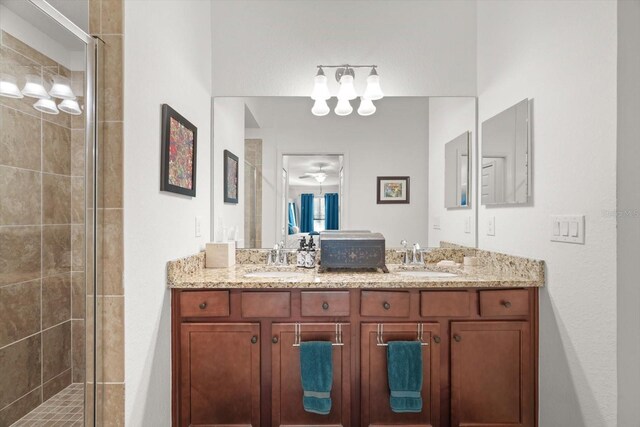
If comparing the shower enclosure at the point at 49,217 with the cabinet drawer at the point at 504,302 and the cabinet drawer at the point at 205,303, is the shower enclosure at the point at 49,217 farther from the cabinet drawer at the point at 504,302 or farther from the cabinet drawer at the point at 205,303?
the cabinet drawer at the point at 504,302

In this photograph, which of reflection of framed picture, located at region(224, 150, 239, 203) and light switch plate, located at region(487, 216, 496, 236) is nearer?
light switch plate, located at region(487, 216, 496, 236)

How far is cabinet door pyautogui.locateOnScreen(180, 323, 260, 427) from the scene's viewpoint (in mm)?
1710

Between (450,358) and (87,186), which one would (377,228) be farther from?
(87,186)

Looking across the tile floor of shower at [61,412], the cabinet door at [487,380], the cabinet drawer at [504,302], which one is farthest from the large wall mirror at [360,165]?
the tile floor of shower at [61,412]

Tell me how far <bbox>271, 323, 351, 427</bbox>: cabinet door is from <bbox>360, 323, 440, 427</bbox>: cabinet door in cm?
8

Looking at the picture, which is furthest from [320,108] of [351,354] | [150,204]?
[351,354]

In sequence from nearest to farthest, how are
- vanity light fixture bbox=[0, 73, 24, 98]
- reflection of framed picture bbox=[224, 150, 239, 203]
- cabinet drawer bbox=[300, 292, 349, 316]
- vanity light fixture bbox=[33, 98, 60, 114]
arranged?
vanity light fixture bbox=[0, 73, 24, 98], vanity light fixture bbox=[33, 98, 60, 114], cabinet drawer bbox=[300, 292, 349, 316], reflection of framed picture bbox=[224, 150, 239, 203]

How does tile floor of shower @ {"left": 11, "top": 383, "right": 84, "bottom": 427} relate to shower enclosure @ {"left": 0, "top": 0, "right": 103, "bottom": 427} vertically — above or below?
below

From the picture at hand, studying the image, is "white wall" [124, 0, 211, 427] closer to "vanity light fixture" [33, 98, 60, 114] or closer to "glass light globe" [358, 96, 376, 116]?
"vanity light fixture" [33, 98, 60, 114]

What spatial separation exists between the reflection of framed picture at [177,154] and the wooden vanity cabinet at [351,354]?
518mm

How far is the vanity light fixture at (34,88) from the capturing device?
105cm

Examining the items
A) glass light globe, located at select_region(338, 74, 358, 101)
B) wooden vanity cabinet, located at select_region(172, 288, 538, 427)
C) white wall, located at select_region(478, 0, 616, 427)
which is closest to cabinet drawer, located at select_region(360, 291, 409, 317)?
wooden vanity cabinet, located at select_region(172, 288, 538, 427)

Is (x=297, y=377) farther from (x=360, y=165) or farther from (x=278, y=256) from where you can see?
(x=360, y=165)

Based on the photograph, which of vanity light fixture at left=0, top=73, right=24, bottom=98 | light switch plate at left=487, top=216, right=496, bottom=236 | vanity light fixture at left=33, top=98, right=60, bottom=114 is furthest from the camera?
light switch plate at left=487, top=216, right=496, bottom=236
